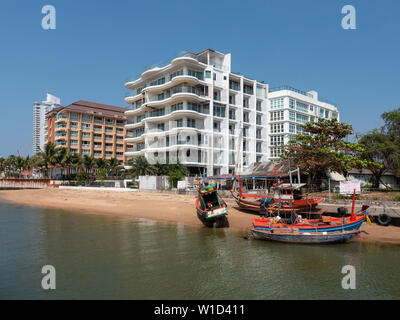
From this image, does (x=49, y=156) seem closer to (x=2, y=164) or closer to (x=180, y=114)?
(x=180, y=114)

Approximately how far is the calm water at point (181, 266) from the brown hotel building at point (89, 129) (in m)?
68.6

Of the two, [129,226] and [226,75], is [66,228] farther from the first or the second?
[226,75]

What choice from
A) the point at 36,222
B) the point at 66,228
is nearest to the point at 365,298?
the point at 66,228

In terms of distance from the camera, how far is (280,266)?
50.0 ft

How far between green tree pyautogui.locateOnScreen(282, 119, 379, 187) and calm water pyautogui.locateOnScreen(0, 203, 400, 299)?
50.5 ft

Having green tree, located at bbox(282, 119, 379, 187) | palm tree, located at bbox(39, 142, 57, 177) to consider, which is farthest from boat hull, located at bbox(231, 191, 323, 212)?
palm tree, located at bbox(39, 142, 57, 177)

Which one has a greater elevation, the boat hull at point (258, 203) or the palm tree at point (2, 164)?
the palm tree at point (2, 164)

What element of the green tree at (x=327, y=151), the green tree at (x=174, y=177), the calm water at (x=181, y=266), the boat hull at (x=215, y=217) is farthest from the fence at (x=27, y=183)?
the green tree at (x=327, y=151)

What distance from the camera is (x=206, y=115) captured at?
52.9m

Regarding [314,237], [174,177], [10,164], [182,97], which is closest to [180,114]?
[182,97]

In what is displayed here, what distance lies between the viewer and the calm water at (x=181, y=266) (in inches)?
472

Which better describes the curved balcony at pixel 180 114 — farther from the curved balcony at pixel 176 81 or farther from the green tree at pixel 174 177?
the green tree at pixel 174 177

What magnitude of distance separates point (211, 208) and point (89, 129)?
76.3 m

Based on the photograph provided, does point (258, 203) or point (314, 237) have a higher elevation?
point (258, 203)
